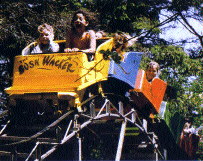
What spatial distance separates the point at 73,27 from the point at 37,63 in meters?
0.85

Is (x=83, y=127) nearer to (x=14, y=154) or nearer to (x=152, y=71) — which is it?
(x=14, y=154)

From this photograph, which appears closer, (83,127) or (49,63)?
(49,63)

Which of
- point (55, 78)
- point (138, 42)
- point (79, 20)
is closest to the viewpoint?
point (55, 78)

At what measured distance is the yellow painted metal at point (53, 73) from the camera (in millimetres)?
4680

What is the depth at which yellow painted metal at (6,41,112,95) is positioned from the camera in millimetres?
4680

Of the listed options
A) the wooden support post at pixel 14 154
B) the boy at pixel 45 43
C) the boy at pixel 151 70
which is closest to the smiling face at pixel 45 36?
the boy at pixel 45 43

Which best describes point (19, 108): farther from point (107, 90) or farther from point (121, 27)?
point (121, 27)

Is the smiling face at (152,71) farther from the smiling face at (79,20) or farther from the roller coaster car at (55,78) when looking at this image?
the smiling face at (79,20)

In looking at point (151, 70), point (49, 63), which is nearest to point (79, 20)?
point (49, 63)

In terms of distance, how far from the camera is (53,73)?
15.8 ft

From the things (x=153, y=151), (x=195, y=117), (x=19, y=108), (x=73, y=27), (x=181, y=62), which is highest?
(x=73, y=27)

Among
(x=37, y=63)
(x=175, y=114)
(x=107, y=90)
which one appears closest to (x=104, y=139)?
(x=175, y=114)

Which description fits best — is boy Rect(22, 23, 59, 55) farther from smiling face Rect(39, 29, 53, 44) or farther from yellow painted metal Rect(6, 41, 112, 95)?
yellow painted metal Rect(6, 41, 112, 95)

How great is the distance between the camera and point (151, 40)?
1017 centimetres
